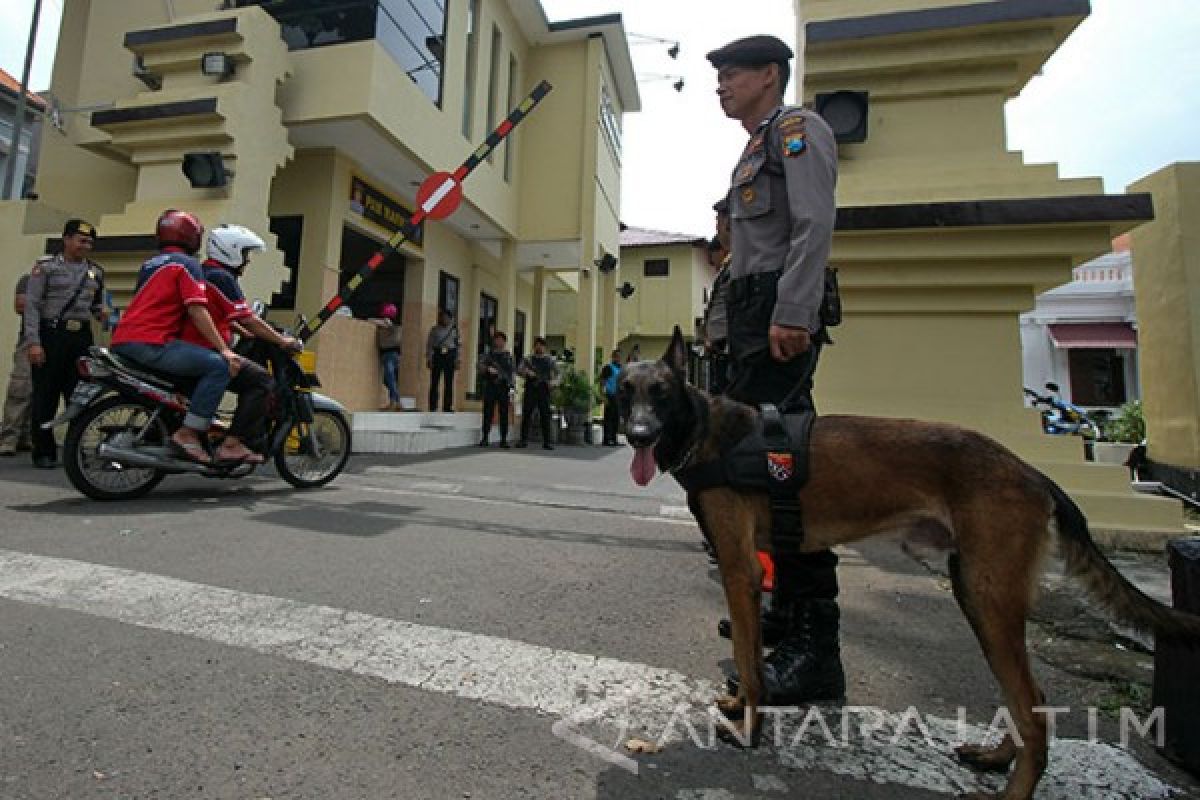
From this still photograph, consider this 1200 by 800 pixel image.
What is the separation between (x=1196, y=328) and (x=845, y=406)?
266cm

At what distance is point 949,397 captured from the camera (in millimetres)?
3871

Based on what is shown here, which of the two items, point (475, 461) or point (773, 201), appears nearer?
point (773, 201)

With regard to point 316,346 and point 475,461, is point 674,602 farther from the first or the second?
point 316,346

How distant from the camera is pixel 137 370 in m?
3.70

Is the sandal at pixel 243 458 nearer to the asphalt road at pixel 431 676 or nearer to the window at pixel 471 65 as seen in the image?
the asphalt road at pixel 431 676

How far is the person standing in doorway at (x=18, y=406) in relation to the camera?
17.6 ft

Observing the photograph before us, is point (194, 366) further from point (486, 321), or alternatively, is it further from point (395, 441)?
point (486, 321)

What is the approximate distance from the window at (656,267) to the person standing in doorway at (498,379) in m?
17.6

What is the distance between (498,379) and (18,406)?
17.5 feet

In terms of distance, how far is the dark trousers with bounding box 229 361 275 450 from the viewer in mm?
4039

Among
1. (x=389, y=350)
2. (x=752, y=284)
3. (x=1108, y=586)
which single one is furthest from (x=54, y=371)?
(x=1108, y=586)

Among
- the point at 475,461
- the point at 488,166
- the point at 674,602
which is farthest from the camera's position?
the point at 488,166

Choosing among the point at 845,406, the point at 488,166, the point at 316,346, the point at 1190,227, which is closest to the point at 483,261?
the point at 488,166

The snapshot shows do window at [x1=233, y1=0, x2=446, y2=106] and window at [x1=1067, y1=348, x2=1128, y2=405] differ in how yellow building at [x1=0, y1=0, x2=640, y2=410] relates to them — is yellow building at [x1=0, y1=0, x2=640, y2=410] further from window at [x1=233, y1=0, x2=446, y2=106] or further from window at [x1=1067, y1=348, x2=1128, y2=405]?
window at [x1=1067, y1=348, x2=1128, y2=405]
